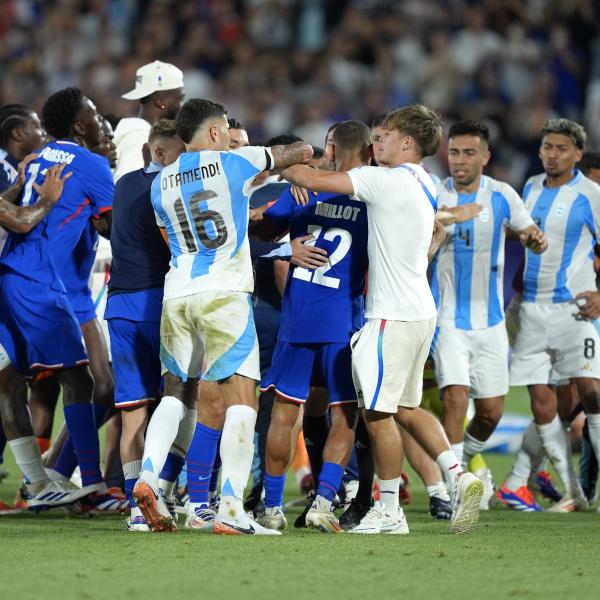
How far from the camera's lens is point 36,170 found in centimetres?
824

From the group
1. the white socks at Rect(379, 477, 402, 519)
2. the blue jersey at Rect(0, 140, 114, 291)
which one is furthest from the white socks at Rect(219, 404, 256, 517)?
the blue jersey at Rect(0, 140, 114, 291)

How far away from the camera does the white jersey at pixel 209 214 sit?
22.8ft

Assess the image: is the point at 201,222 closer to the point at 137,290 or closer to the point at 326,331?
the point at 137,290

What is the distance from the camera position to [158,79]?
9.58m

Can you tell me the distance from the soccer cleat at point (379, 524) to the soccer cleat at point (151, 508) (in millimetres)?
1011

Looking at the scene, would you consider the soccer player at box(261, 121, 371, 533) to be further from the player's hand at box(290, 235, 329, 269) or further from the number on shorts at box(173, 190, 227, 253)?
the number on shorts at box(173, 190, 227, 253)

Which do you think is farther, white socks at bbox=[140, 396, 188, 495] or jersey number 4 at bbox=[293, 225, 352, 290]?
jersey number 4 at bbox=[293, 225, 352, 290]

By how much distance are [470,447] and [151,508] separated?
124 inches

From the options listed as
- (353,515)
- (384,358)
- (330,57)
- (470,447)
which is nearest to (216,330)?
(384,358)

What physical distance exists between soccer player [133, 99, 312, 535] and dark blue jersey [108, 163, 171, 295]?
1.24 ft

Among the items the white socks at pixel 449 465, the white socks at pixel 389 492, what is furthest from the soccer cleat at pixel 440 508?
the white socks at pixel 389 492

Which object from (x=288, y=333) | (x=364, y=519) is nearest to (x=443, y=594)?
(x=364, y=519)

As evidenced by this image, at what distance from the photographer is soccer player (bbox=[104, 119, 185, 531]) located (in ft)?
24.7

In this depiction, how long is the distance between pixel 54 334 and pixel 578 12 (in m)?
12.2
